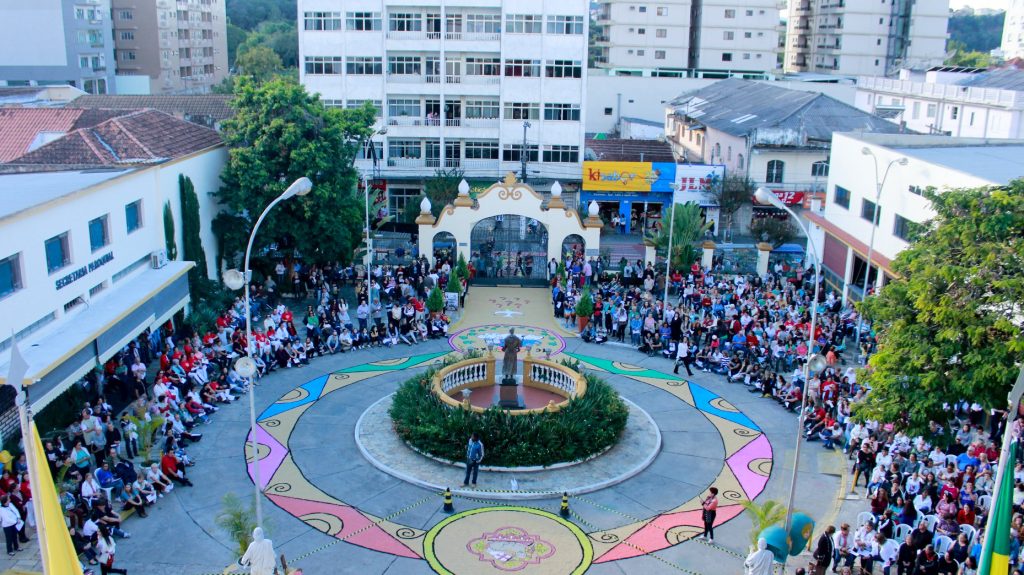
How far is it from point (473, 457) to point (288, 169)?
16.9 m

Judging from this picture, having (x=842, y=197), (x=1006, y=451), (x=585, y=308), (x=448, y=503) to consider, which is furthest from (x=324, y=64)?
(x=1006, y=451)

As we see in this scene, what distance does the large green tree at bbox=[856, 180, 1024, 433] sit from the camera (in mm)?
15805

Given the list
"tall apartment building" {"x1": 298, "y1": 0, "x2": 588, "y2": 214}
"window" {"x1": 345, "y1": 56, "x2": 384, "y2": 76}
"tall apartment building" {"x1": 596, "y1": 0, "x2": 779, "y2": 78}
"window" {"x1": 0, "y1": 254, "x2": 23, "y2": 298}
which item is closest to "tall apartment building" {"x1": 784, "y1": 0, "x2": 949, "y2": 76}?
"tall apartment building" {"x1": 596, "y1": 0, "x2": 779, "y2": 78}

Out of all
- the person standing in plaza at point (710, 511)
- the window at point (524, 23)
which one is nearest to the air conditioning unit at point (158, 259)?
the person standing in plaza at point (710, 511)

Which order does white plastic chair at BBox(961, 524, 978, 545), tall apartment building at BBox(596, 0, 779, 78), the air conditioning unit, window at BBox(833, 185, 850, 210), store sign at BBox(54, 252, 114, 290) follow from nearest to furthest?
white plastic chair at BBox(961, 524, 978, 545)
store sign at BBox(54, 252, 114, 290)
the air conditioning unit
window at BBox(833, 185, 850, 210)
tall apartment building at BBox(596, 0, 779, 78)

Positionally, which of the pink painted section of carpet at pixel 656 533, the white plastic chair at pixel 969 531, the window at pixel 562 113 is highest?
the window at pixel 562 113

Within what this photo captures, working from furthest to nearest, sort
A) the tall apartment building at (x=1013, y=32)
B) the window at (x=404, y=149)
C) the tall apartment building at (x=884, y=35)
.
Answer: the tall apartment building at (x=1013, y=32)
the tall apartment building at (x=884, y=35)
the window at (x=404, y=149)

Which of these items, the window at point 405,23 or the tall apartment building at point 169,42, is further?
the tall apartment building at point 169,42

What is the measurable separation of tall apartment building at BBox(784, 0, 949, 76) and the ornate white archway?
55.9 m

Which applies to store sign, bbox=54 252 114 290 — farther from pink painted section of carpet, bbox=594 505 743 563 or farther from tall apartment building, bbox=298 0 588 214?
tall apartment building, bbox=298 0 588 214

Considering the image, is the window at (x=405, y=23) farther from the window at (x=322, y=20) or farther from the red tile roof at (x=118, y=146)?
the red tile roof at (x=118, y=146)

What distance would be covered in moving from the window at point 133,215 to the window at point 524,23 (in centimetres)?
2803

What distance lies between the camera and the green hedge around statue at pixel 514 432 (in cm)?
1967

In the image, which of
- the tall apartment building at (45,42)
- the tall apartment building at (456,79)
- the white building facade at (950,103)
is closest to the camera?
the white building facade at (950,103)
